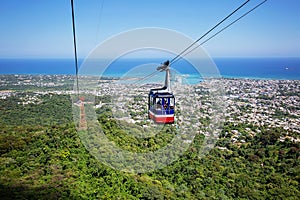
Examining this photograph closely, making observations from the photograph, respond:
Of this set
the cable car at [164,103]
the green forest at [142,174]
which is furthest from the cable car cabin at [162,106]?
the green forest at [142,174]

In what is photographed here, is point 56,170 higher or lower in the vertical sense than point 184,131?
lower

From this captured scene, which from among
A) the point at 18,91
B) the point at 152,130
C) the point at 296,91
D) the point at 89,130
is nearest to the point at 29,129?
the point at 89,130

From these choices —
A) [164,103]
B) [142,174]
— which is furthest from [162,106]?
[142,174]

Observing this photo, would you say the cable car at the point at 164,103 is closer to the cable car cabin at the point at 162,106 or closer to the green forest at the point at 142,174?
the cable car cabin at the point at 162,106

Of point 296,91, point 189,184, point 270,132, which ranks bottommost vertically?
point 189,184

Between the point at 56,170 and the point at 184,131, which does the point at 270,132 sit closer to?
the point at 184,131

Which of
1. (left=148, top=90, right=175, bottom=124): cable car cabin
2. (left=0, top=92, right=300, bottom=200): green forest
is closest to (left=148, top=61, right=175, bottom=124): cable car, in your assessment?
(left=148, top=90, right=175, bottom=124): cable car cabin

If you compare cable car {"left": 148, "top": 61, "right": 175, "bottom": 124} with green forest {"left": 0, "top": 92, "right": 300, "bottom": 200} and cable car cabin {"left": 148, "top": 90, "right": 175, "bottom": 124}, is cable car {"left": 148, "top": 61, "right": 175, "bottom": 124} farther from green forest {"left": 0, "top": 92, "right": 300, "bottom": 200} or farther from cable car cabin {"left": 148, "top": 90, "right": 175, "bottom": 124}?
green forest {"left": 0, "top": 92, "right": 300, "bottom": 200}
